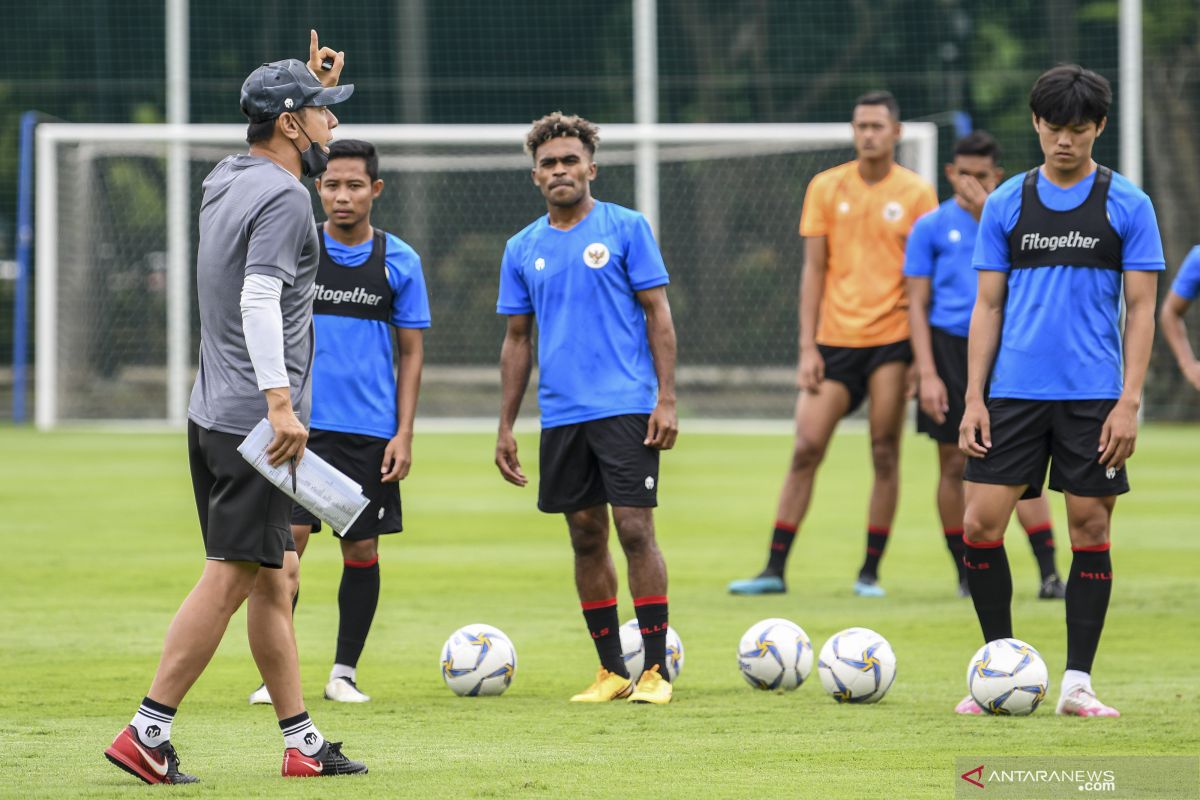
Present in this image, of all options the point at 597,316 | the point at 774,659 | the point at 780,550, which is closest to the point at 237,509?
the point at 597,316

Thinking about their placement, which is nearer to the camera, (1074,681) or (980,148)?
(1074,681)

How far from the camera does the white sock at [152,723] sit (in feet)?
16.1

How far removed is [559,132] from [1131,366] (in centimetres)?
215

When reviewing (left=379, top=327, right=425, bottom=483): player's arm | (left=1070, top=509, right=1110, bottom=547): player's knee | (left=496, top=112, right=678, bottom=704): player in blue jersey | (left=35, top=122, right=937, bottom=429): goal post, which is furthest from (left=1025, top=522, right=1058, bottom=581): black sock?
(left=35, top=122, right=937, bottom=429): goal post

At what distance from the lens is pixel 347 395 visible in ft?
22.2

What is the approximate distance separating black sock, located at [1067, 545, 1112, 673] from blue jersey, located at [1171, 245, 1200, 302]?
7.28 ft

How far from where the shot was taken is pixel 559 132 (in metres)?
6.70

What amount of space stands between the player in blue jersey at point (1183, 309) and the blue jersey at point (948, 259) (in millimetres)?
1022

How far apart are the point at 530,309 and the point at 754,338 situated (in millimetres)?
15309

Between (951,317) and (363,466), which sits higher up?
(951,317)

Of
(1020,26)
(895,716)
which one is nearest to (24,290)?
(1020,26)

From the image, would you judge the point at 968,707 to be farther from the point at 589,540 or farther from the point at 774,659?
the point at 589,540

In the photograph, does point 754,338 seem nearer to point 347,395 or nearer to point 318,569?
point 318,569

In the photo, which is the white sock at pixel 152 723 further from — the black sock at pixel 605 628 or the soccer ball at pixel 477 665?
the black sock at pixel 605 628
